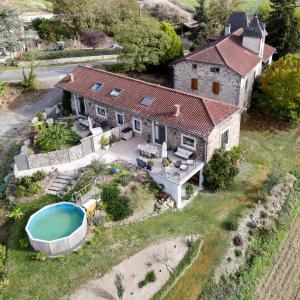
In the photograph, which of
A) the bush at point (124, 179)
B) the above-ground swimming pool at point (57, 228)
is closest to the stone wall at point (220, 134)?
the bush at point (124, 179)

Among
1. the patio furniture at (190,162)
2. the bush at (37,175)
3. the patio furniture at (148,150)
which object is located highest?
the patio furniture at (148,150)

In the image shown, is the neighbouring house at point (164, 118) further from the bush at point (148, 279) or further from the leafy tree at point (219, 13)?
the leafy tree at point (219, 13)

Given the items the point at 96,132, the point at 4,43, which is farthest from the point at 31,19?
the point at 96,132

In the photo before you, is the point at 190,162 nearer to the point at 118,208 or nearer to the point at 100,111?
the point at 118,208

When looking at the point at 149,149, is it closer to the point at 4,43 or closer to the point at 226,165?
the point at 226,165

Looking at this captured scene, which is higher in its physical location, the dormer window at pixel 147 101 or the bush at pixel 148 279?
the dormer window at pixel 147 101

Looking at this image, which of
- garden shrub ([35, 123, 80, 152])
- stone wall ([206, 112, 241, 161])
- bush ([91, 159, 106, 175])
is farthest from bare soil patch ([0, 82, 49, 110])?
stone wall ([206, 112, 241, 161])
